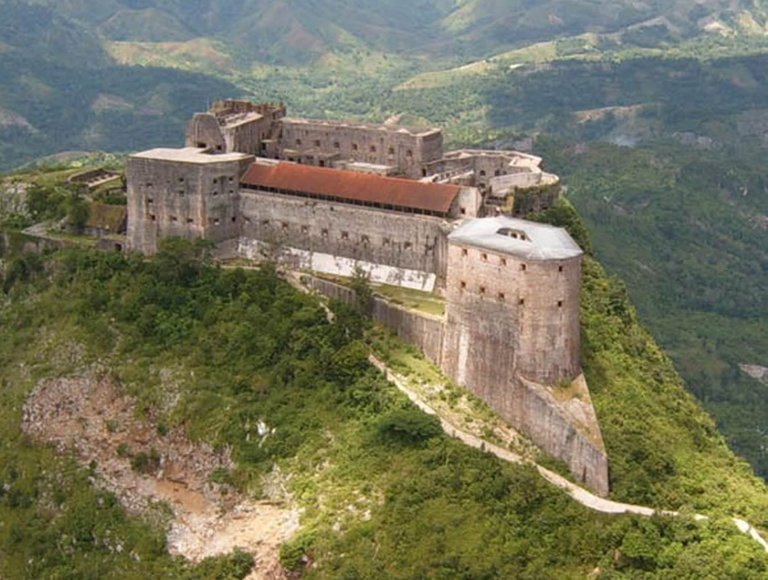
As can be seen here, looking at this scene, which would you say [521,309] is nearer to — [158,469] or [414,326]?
[414,326]

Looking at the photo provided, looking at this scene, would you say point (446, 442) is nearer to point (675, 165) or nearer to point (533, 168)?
point (533, 168)

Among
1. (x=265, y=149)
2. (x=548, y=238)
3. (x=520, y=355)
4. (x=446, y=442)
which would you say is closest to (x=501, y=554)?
(x=446, y=442)

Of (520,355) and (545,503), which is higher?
(520,355)

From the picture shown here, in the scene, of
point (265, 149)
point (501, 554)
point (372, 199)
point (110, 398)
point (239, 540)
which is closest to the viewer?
point (501, 554)

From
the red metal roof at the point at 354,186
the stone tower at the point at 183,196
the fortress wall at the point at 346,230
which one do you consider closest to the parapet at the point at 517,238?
the fortress wall at the point at 346,230

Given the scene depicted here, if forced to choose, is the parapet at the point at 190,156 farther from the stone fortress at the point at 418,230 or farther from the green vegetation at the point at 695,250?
the green vegetation at the point at 695,250
